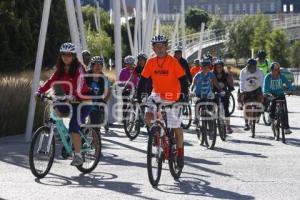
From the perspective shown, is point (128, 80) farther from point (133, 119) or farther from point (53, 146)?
point (53, 146)

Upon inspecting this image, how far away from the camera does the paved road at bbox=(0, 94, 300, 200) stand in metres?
8.89

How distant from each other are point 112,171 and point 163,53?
76.6 inches

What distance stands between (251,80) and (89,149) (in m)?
6.70

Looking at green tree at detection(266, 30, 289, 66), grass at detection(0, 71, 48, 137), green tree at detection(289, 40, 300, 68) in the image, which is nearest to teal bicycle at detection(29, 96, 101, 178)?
grass at detection(0, 71, 48, 137)

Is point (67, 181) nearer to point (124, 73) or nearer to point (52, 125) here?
point (52, 125)

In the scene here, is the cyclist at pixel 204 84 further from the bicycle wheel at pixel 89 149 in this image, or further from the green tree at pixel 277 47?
the green tree at pixel 277 47

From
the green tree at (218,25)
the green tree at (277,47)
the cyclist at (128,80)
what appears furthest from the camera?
the green tree at (218,25)

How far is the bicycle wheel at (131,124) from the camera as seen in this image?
15297 mm

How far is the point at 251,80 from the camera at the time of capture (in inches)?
644

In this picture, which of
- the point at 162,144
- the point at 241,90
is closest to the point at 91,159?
the point at 162,144

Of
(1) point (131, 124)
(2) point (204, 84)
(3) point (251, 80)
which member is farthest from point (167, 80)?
(3) point (251, 80)

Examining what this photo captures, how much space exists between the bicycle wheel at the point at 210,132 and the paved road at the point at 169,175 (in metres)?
0.20

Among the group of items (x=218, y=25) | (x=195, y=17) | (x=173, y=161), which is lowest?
(x=173, y=161)

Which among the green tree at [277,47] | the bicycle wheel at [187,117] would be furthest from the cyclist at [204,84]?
the green tree at [277,47]
